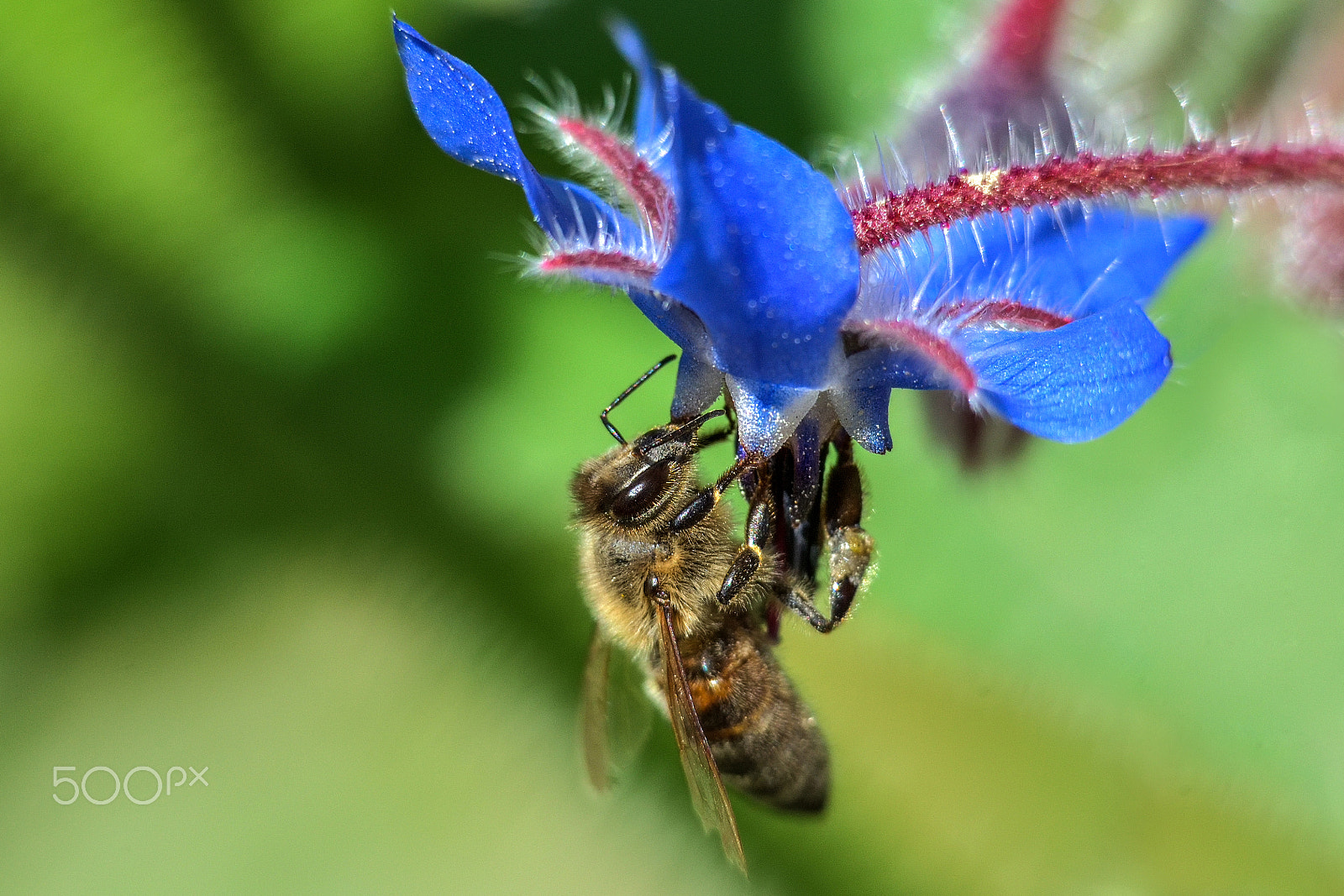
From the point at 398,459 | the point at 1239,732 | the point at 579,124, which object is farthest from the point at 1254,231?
the point at 398,459

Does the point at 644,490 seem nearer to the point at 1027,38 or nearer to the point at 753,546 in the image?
the point at 753,546

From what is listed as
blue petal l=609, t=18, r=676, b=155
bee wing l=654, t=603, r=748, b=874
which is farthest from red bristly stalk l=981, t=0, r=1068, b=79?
bee wing l=654, t=603, r=748, b=874

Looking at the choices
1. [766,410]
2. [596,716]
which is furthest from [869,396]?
[596,716]

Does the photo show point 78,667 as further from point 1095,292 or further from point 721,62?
point 1095,292

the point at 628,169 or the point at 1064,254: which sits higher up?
the point at 1064,254

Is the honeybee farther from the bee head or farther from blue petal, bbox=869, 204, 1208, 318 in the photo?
blue petal, bbox=869, 204, 1208, 318

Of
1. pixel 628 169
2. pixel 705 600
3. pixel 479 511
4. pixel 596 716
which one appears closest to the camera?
pixel 628 169
